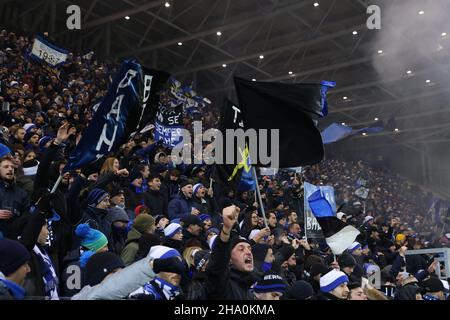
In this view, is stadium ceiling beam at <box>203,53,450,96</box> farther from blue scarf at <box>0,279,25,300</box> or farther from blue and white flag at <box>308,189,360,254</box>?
blue scarf at <box>0,279,25,300</box>

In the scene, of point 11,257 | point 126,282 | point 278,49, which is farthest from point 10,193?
point 278,49

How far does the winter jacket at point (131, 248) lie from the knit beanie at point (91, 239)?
0.70ft

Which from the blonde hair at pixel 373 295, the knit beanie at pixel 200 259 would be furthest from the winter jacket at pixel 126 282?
the blonde hair at pixel 373 295

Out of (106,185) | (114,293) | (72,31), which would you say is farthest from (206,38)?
(114,293)

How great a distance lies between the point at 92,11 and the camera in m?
18.2

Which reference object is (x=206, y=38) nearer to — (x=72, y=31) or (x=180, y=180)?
(x=72, y=31)

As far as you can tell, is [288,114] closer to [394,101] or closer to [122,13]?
[122,13]

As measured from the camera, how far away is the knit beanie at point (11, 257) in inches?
104

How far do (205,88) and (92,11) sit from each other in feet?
21.7

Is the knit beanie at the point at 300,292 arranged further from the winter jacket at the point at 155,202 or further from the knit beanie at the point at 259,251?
the winter jacket at the point at 155,202

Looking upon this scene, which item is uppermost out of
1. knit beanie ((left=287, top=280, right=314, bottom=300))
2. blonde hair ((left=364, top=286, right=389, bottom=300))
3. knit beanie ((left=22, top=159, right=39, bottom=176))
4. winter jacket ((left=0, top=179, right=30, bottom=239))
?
knit beanie ((left=22, top=159, right=39, bottom=176))

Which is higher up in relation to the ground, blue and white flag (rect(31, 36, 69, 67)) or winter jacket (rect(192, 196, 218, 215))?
blue and white flag (rect(31, 36, 69, 67))

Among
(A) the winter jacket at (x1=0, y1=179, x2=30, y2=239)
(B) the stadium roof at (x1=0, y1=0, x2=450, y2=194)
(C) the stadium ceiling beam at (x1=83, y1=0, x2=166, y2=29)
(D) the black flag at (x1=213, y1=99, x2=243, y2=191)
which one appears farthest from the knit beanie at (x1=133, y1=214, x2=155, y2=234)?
(C) the stadium ceiling beam at (x1=83, y1=0, x2=166, y2=29)

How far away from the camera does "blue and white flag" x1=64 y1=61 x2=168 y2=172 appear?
4.05m
